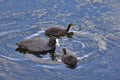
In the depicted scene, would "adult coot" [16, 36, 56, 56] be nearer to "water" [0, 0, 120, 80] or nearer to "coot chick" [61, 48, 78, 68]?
"water" [0, 0, 120, 80]

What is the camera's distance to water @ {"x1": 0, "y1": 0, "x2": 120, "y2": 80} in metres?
8.18

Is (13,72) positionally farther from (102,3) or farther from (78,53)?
(102,3)

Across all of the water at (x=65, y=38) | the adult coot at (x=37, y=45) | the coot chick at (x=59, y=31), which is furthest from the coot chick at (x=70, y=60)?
the coot chick at (x=59, y=31)

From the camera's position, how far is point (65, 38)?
32.4 feet

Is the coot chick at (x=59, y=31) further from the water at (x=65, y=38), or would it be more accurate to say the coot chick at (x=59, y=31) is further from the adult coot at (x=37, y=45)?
the adult coot at (x=37, y=45)

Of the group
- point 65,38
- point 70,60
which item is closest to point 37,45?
point 65,38

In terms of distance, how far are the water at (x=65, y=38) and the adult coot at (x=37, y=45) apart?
17cm

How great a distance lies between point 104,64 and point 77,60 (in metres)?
0.59

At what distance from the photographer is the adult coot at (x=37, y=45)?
9.09 metres

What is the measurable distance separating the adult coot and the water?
165 mm

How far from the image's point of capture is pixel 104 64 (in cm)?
851

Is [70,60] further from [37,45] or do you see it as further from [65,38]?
[65,38]

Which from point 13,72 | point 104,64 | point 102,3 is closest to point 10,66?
point 13,72

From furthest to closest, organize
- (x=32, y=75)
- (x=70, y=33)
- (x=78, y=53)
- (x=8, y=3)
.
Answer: (x=8, y=3) → (x=70, y=33) → (x=78, y=53) → (x=32, y=75)
